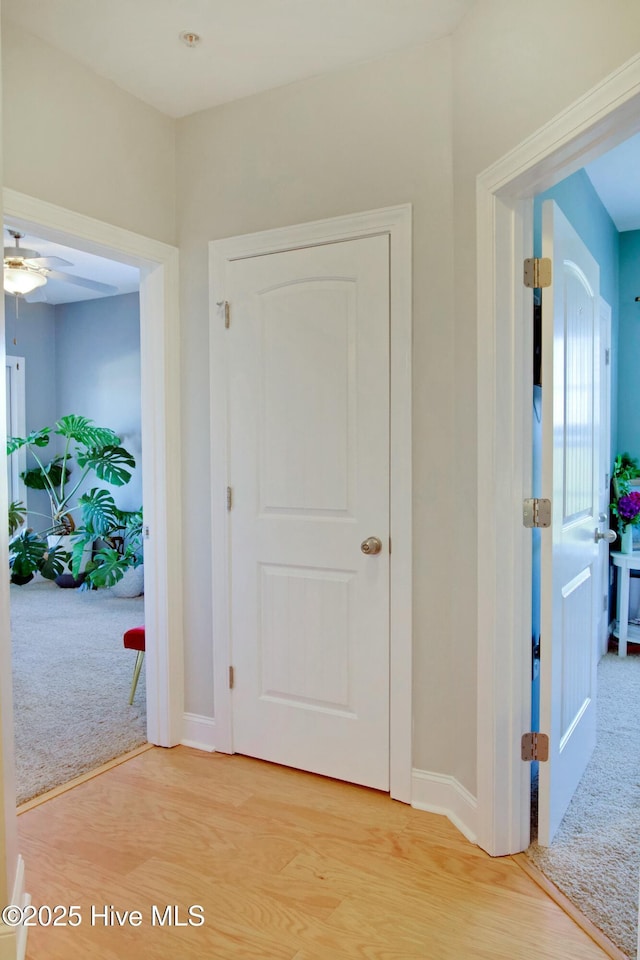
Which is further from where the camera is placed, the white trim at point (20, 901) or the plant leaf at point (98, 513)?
the plant leaf at point (98, 513)

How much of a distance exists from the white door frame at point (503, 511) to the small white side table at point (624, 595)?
212 cm

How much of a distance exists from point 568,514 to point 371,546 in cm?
68

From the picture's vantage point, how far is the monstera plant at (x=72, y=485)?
5.50 meters

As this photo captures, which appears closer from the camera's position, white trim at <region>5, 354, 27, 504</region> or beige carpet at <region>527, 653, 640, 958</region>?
beige carpet at <region>527, 653, 640, 958</region>

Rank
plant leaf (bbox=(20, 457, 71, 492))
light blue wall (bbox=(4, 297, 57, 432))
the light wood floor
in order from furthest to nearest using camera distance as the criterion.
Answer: light blue wall (bbox=(4, 297, 57, 432)) < plant leaf (bbox=(20, 457, 71, 492)) < the light wood floor

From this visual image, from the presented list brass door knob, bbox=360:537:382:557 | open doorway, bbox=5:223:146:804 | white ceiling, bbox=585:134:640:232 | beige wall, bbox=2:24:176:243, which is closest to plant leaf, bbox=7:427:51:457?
open doorway, bbox=5:223:146:804

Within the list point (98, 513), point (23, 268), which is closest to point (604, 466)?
point (23, 268)

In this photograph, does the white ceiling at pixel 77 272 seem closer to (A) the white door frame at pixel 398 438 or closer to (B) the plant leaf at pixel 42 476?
(B) the plant leaf at pixel 42 476

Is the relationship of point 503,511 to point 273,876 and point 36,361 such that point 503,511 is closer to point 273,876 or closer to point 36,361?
point 273,876

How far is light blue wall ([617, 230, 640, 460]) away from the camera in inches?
162

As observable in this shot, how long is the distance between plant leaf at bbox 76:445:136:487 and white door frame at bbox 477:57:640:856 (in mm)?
4316

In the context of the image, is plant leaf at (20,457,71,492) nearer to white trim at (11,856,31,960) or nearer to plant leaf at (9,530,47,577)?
plant leaf at (9,530,47,577)

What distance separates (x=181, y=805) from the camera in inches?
91.7

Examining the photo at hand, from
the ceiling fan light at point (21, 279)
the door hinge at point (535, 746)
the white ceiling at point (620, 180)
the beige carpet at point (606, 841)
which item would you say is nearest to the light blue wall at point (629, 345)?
the white ceiling at point (620, 180)
